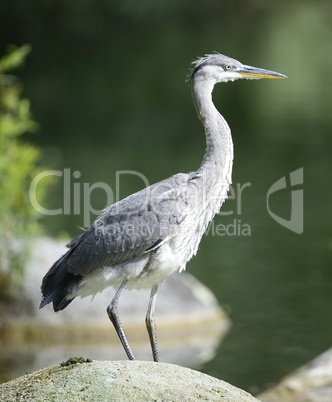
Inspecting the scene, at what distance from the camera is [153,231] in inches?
264

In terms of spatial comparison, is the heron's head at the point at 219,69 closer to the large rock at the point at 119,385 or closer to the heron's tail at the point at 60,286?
the heron's tail at the point at 60,286

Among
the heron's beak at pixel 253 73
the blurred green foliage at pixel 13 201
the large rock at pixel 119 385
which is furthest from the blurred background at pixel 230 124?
the large rock at pixel 119 385

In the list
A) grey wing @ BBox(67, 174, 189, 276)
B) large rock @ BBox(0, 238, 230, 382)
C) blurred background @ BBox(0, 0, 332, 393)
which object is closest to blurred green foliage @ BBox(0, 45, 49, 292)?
large rock @ BBox(0, 238, 230, 382)

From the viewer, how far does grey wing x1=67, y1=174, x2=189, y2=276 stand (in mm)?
6727

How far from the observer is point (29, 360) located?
10.6m

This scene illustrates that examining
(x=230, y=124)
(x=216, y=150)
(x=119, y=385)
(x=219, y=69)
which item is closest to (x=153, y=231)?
(x=216, y=150)

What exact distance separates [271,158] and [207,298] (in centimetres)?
867

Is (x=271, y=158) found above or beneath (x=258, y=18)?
beneath

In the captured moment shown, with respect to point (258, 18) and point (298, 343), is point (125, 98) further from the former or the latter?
point (258, 18)

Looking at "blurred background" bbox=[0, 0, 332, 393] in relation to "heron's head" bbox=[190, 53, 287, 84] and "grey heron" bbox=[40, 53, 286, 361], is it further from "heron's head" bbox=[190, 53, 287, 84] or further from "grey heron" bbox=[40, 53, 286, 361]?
"heron's head" bbox=[190, 53, 287, 84]

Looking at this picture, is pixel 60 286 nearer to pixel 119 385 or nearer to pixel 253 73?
pixel 119 385

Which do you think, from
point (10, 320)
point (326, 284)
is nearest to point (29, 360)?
point (10, 320)

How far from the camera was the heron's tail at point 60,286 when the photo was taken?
6934mm

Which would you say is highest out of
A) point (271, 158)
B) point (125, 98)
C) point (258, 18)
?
point (258, 18)
